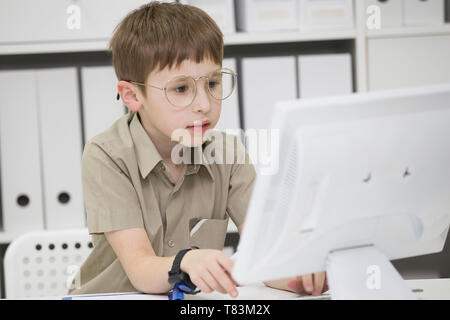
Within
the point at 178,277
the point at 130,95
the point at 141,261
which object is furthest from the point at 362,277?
the point at 130,95

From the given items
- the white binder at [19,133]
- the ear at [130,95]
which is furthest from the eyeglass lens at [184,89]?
the white binder at [19,133]

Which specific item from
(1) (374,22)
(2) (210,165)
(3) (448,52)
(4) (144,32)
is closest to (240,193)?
(2) (210,165)

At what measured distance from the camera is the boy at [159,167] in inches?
34.1

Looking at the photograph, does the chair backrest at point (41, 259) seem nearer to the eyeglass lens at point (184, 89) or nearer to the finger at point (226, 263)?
the eyeglass lens at point (184, 89)

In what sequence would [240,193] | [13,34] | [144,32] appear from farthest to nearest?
1. [13,34]
2. [240,193]
3. [144,32]

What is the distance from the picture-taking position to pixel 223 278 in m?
0.65

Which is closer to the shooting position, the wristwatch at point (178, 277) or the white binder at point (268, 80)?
the wristwatch at point (178, 277)

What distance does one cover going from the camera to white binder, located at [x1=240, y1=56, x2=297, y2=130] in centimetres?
133

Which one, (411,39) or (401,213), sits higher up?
(411,39)

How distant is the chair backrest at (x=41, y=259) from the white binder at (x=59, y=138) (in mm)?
194

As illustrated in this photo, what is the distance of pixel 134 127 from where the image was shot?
1.00m

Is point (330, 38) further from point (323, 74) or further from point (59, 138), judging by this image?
point (59, 138)
